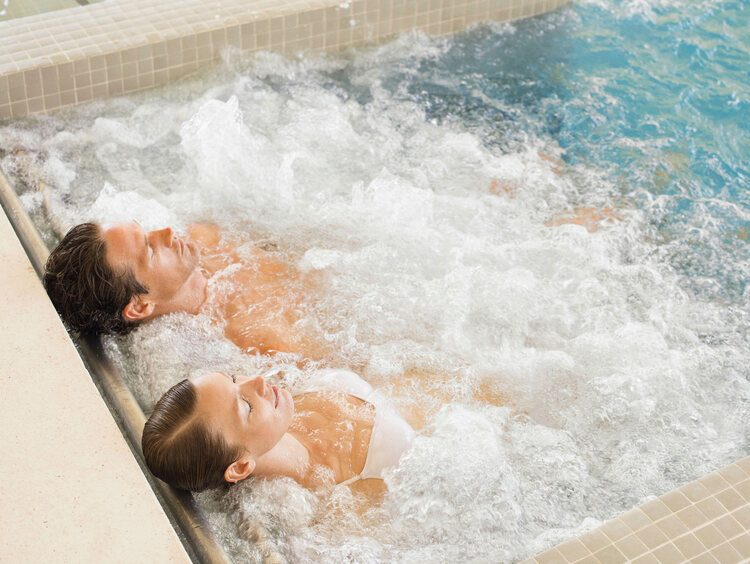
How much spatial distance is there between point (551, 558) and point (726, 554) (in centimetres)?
33

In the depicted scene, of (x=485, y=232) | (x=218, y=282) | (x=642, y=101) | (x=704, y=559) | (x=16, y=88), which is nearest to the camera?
(x=704, y=559)

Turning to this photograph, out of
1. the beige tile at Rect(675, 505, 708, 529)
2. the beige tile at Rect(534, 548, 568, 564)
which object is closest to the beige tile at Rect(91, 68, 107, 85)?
the beige tile at Rect(534, 548, 568, 564)

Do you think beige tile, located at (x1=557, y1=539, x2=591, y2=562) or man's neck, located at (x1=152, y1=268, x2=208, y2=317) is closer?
beige tile, located at (x1=557, y1=539, x2=591, y2=562)

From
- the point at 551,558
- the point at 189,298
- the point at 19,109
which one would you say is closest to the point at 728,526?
the point at 551,558

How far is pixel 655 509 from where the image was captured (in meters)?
1.58

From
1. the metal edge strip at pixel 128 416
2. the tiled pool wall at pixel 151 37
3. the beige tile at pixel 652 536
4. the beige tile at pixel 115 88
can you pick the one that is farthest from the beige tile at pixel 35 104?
the beige tile at pixel 652 536

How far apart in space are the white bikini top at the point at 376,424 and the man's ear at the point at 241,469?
275 millimetres

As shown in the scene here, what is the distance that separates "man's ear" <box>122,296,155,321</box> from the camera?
211 centimetres

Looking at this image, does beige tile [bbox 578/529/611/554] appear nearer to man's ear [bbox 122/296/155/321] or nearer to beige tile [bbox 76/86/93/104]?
man's ear [bbox 122/296/155/321]

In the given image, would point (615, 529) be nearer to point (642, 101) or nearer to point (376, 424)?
point (376, 424)

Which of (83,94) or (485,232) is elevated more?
(83,94)

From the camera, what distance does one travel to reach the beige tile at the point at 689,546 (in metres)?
1.50

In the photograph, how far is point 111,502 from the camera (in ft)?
5.19

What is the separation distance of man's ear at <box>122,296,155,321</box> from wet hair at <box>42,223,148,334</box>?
0.01 m
